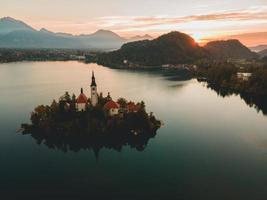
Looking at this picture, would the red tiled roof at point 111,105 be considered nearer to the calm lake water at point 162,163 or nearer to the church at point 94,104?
the church at point 94,104

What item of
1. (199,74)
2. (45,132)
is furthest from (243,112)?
(199,74)

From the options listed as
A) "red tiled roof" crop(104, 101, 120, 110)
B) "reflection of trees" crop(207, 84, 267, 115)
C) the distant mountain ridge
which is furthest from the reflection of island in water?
the distant mountain ridge

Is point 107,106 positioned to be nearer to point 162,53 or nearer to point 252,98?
point 252,98

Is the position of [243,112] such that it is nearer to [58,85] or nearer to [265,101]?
[265,101]

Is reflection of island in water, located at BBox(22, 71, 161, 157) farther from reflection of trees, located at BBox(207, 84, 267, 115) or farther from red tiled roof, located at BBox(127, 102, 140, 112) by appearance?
reflection of trees, located at BBox(207, 84, 267, 115)

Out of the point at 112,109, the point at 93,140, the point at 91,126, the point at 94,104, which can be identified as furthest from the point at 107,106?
the point at 93,140

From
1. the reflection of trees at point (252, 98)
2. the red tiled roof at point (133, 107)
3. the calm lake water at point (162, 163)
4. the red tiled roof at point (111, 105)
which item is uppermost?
the red tiled roof at point (111, 105)

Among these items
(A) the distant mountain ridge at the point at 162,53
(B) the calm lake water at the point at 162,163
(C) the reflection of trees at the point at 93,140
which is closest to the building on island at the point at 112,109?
(C) the reflection of trees at the point at 93,140

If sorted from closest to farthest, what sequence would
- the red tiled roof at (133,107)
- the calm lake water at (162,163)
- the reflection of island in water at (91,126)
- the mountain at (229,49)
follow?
1. the calm lake water at (162,163)
2. the reflection of island in water at (91,126)
3. the red tiled roof at (133,107)
4. the mountain at (229,49)
